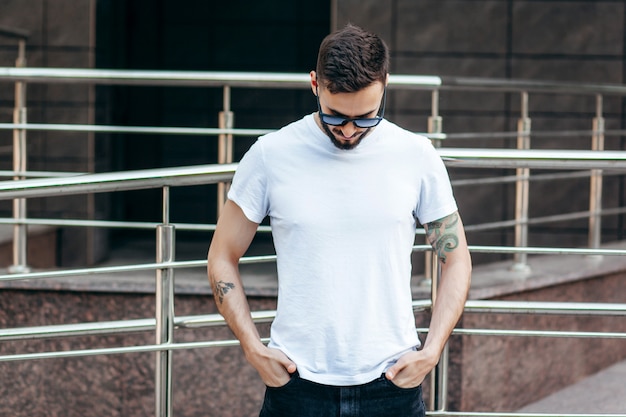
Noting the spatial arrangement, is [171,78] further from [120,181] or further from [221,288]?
[221,288]

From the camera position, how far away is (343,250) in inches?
87.8

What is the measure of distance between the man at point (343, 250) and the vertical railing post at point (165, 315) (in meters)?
0.88

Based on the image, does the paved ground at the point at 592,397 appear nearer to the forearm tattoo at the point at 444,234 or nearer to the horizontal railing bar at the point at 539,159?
the horizontal railing bar at the point at 539,159

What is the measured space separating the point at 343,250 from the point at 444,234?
0.34m

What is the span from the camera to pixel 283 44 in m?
8.42

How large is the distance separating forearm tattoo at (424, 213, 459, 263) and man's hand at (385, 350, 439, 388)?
30cm

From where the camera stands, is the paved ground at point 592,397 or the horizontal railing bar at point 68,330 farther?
the paved ground at point 592,397

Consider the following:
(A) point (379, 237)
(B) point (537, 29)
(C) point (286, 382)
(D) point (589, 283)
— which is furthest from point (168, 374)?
(B) point (537, 29)

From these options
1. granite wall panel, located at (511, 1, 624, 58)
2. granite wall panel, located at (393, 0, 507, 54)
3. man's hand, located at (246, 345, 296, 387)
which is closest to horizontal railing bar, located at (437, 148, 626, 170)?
man's hand, located at (246, 345, 296, 387)

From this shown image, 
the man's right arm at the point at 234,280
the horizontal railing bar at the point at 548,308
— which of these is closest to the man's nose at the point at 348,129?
the man's right arm at the point at 234,280

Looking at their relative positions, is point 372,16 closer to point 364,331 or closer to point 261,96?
point 261,96

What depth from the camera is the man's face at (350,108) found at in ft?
7.01

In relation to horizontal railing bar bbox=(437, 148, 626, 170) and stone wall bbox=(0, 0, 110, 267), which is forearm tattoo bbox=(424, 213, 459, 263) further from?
stone wall bbox=(0, 0, 110, 267)

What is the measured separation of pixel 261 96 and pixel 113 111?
1325 millimetres
